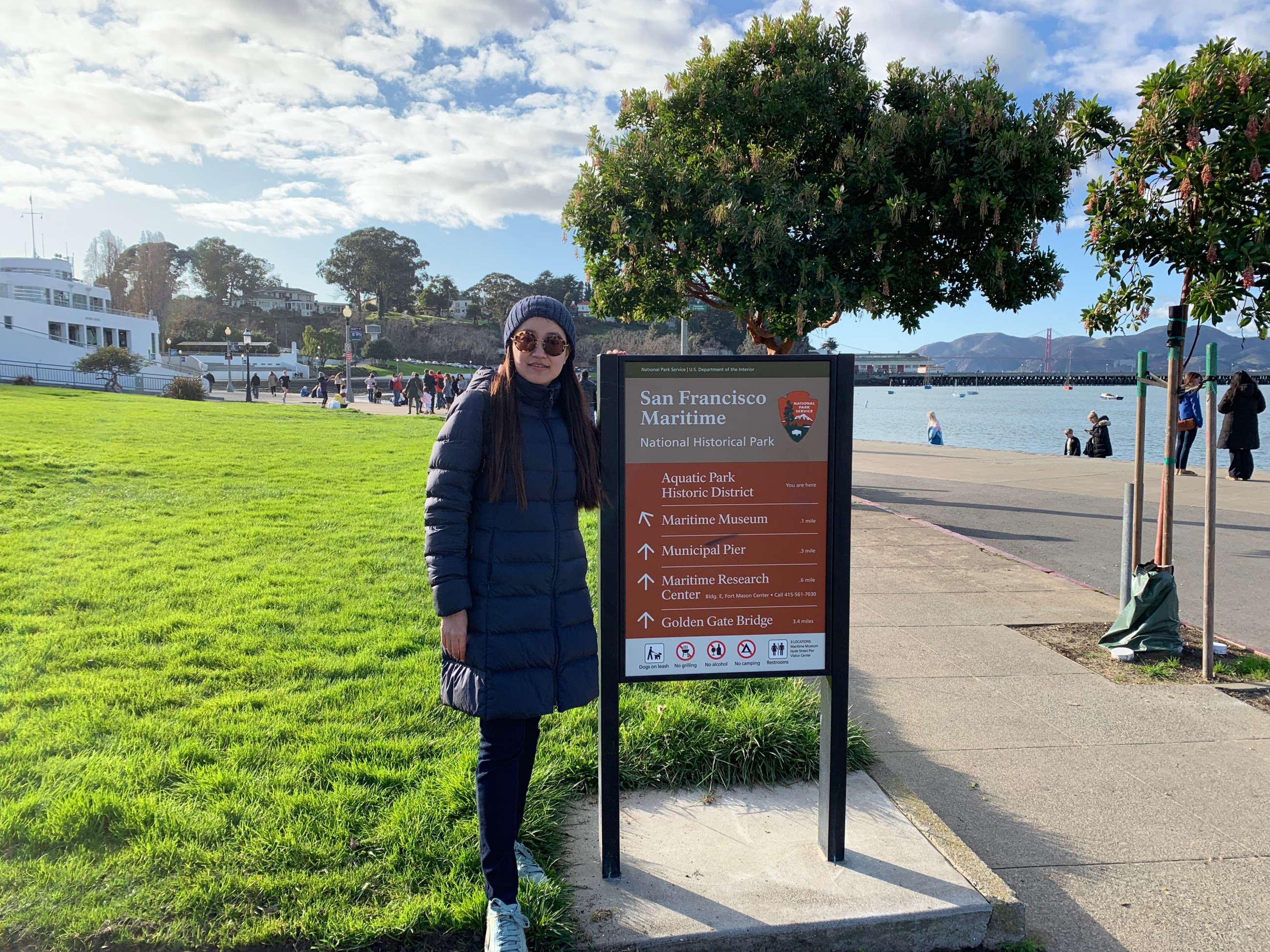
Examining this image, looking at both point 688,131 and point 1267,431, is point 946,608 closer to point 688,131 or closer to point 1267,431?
point 688,131

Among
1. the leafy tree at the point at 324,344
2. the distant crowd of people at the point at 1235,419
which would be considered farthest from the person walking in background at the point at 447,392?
the leafy tree at the point at 324,344

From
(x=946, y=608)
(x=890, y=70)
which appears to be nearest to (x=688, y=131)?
(x=890, y=70)

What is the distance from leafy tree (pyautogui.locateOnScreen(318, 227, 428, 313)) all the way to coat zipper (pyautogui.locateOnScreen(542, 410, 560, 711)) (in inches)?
4904

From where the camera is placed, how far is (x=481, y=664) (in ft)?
8.48

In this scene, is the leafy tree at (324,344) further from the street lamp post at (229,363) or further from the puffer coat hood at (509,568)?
the puffer coat hood at (509,568)

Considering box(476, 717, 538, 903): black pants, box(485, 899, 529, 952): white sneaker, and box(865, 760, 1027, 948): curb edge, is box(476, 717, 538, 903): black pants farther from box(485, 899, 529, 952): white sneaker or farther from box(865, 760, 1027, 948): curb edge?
box(865, 760, 1027, 948): curb edge

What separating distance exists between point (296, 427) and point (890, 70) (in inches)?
673

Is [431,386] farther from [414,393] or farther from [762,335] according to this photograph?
[762,335]

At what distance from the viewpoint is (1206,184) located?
4.94 meters

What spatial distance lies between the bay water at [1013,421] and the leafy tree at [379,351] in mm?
55970

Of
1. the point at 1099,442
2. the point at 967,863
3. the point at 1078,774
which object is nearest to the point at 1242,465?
the point at 1099,442

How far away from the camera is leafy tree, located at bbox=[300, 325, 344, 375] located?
10269 centimetres

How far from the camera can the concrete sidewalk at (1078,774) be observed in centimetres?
288

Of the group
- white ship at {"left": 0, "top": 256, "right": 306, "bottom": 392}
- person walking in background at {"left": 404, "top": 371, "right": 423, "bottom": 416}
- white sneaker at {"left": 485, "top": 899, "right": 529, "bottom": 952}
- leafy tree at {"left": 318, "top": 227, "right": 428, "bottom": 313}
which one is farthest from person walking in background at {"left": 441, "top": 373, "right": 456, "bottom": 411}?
leafy tree at {"left": 318, "top": 227, "right": 428, "bottom": 313}
